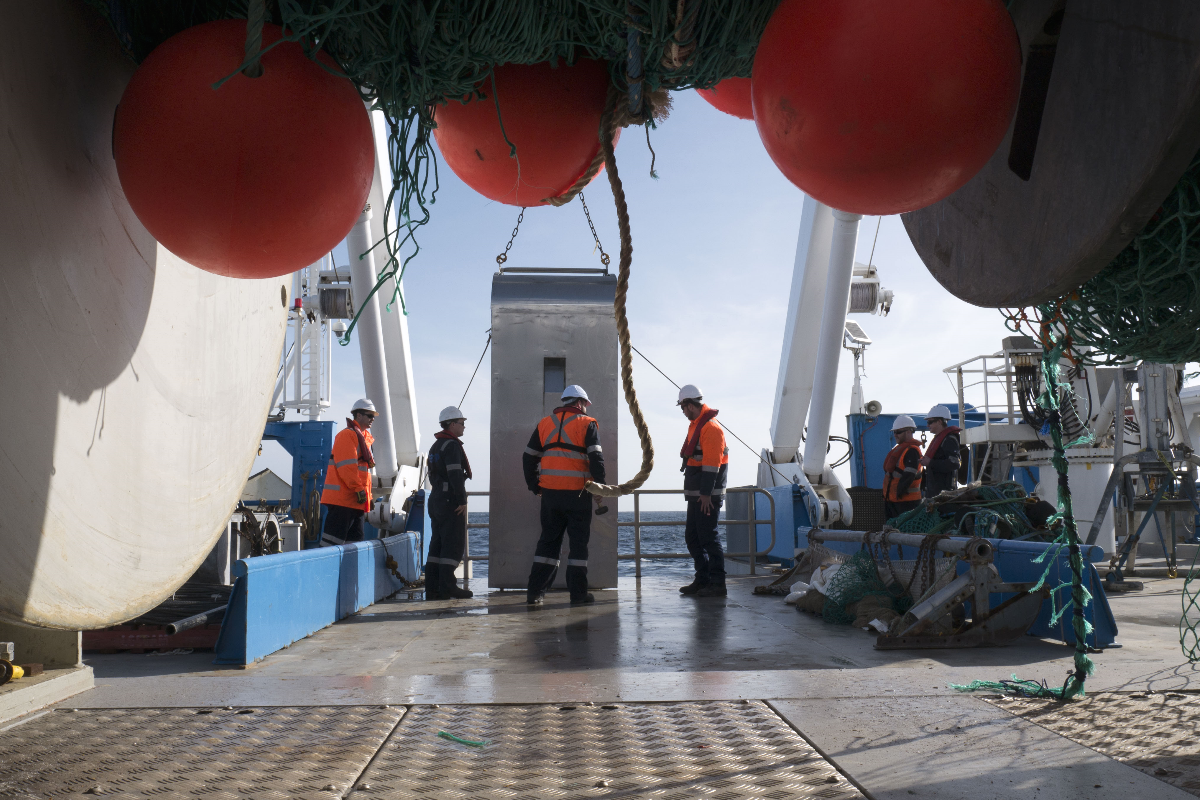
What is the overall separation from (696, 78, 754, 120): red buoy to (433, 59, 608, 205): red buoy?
0.97 feet

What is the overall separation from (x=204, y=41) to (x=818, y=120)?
3.67 ft

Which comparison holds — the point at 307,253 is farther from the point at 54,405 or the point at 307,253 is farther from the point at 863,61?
the point at 863,61

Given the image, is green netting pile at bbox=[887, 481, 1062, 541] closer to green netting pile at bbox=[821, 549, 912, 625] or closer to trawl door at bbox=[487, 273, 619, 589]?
green netting pile at bbox=[821, 549, 912, 625]

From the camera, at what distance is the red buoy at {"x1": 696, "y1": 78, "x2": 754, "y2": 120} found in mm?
1929

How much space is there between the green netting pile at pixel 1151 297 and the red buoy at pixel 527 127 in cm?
111

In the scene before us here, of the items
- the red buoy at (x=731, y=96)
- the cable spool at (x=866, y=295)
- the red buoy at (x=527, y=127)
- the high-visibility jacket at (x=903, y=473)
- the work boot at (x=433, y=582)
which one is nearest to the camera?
the red buoy at (x=527, y=127)

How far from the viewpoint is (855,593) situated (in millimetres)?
5879

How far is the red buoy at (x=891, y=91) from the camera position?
4.47ft

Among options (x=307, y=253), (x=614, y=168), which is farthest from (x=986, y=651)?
(x=307, y=253)

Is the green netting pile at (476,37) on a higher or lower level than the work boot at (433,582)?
higher

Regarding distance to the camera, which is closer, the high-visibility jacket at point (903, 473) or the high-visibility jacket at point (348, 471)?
the high-visibility jacket at point (348, 471)

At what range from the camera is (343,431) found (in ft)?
26.5

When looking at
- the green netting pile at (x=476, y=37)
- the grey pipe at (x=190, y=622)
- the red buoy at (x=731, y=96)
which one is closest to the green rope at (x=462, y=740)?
the green netting pile at (x=476, y=37)

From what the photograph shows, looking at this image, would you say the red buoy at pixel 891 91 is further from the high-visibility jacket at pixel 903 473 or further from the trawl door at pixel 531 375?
the high-visibility jacket at pixel 903 473
